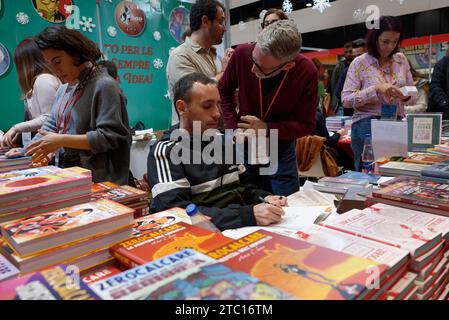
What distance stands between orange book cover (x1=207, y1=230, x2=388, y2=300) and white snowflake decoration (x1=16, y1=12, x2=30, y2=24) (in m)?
4.64

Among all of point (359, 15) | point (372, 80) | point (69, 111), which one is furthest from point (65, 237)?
point (359, 15)

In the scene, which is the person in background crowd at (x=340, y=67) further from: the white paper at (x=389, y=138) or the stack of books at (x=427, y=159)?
the stack of books at (x=427, y=159)

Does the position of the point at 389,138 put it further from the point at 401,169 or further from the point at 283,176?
the point at 283,176

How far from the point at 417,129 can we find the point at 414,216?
1.27 m

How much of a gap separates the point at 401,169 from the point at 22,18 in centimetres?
450

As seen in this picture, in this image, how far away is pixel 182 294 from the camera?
51cm

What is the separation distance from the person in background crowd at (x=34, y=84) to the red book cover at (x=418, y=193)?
6.11 feet

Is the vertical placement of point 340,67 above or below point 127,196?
above

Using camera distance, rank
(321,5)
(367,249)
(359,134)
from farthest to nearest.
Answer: (321,5) → (359,134) → (367,249)

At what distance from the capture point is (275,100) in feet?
6.36

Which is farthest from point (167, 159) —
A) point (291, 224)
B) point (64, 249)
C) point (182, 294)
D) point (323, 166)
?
point (323, 166)

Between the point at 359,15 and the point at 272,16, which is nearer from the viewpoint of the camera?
the point at 272,16

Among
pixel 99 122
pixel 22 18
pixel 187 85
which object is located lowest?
pixel 99 122
